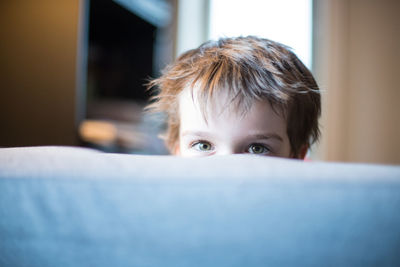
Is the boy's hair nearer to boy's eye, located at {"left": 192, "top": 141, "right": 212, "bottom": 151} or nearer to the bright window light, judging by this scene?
boy's eye, located at {"left": 192, "top": 141, "right": 212, "bottom": 151}

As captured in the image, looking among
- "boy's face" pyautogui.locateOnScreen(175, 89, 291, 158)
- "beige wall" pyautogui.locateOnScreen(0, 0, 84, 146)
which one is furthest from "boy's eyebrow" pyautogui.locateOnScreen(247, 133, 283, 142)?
"beige wall" pyautogui.locateOnScreen(0, 0, 84, 146)

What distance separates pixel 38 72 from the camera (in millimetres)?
847

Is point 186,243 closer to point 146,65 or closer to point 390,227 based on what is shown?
point 390,227

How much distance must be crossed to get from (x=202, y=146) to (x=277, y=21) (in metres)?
1.44

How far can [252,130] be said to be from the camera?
1.43ft

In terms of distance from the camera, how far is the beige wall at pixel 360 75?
1.56 metres

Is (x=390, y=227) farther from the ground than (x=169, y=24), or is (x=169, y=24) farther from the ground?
(x=169, y=24)

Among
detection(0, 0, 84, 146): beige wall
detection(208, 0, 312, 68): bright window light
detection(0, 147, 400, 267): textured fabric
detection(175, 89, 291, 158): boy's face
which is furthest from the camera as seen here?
detection(208, 0, 312, 68): bright window light

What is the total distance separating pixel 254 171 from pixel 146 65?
152cm

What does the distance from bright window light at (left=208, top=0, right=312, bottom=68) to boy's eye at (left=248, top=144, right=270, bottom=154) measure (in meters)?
1.31

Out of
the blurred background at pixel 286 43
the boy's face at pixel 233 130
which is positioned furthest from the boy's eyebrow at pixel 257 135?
the blurred background at pixel 286 43

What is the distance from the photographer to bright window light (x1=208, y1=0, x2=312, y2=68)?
1621 millimetres

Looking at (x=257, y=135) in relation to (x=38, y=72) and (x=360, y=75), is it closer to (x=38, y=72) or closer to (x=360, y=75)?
(x=38, y=72)

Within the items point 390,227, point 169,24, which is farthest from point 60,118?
point 390,227
